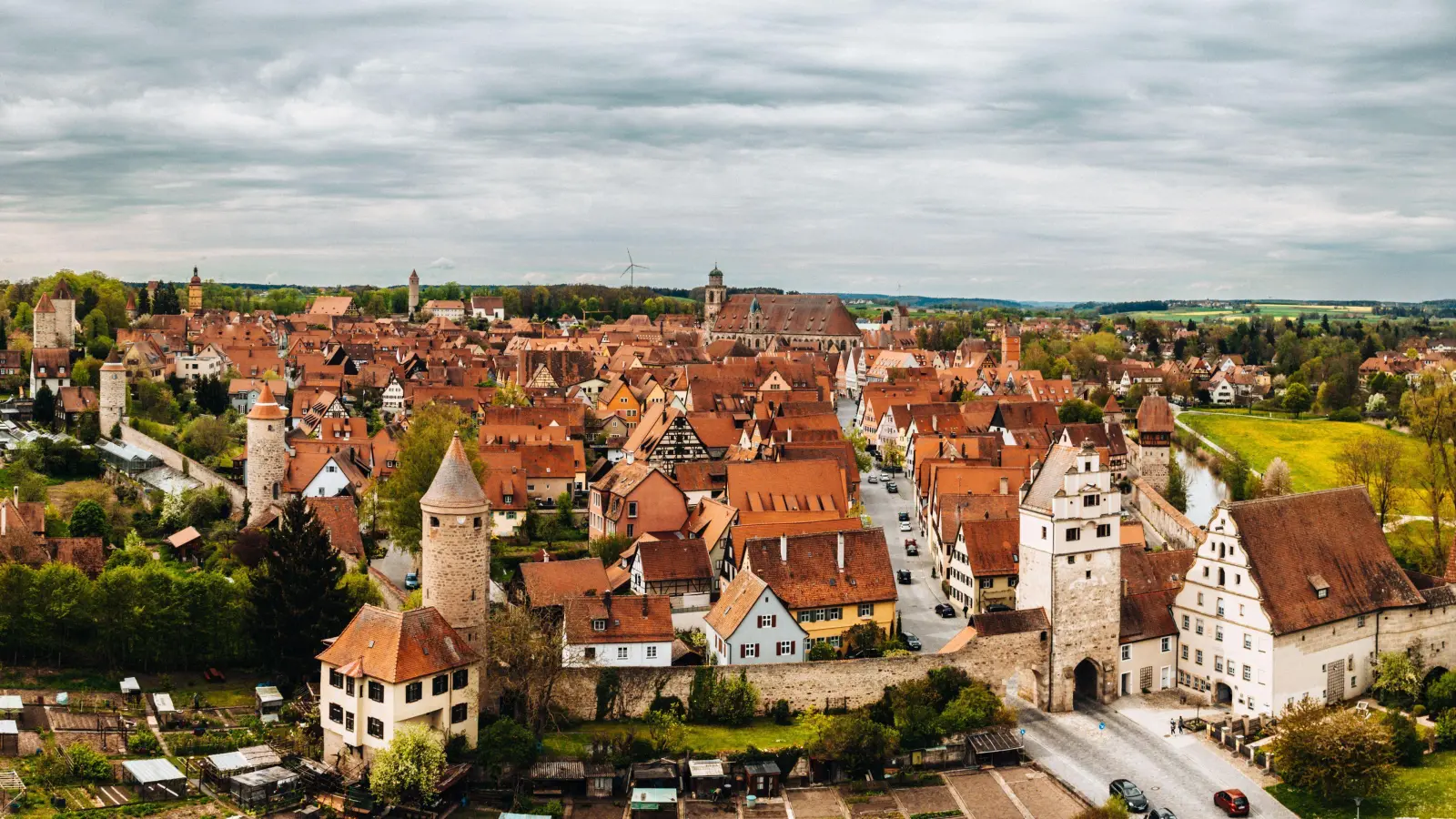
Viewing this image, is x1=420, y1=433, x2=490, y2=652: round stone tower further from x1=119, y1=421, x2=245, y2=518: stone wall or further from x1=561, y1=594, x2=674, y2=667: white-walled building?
x1=119, y1=421, x2=245, y2=518: stone wall

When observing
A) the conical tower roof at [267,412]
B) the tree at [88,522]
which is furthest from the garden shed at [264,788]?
the conical tower roof at [267,412]

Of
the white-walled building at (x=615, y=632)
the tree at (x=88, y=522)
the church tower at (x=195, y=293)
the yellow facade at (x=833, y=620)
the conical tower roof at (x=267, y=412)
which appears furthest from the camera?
the church tower at (x=195, y=293)

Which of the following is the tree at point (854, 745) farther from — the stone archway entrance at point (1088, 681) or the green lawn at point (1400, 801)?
the green lawn at point (1400, 801)

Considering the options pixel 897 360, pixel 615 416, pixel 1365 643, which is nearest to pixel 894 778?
pixel 1365 643

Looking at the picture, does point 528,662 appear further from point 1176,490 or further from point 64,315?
point 64,315

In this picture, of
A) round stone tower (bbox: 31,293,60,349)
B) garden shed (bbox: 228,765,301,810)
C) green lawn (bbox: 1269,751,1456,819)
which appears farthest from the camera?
round stone tower (bbox: 31,293,60,349)

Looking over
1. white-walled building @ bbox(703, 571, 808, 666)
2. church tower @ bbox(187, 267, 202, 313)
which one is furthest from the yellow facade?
church tower @ bbox(187, 267, 202, 313)

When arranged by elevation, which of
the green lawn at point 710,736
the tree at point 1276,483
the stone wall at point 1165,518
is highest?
the tree at point 1276,483

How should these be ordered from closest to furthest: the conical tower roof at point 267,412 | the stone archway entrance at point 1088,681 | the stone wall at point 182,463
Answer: the stone archway entrance at point 1088,681, the conical tower roof at point 267,412, the stone wall at point 182,463
